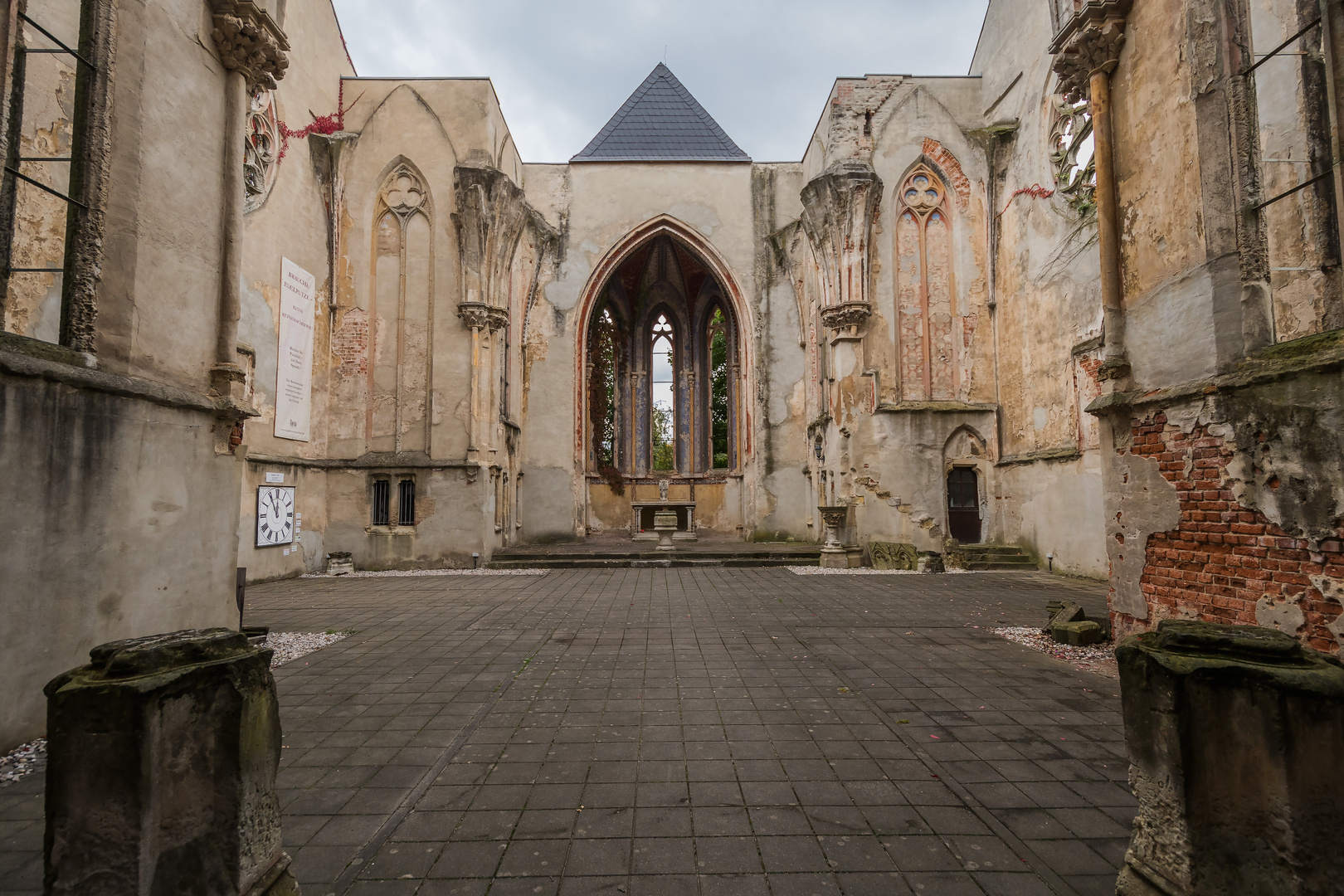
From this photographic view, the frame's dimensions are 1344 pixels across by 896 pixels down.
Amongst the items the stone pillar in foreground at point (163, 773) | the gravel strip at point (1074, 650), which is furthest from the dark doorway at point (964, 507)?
the stone pillar in foreground at point (163, 773)

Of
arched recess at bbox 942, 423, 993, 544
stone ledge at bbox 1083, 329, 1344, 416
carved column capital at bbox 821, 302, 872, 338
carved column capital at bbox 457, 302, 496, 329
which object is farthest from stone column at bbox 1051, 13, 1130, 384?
carved column capital at bbox 457, 302, 496, 329

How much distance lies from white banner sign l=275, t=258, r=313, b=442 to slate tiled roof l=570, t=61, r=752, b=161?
30.1 feet

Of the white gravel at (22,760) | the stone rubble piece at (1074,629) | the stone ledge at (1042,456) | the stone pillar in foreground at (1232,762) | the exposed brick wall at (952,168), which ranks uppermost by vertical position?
the exposed brick wall at (952,168)

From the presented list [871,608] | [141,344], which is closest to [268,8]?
[141,344]

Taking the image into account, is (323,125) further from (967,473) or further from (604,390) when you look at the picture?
(967,473)

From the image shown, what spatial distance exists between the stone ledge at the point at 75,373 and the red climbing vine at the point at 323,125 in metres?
9.40

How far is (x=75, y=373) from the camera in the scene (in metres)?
3.85

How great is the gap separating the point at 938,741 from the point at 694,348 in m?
20.5

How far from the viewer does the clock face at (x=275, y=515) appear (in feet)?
35.3

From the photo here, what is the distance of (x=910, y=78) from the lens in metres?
14.2

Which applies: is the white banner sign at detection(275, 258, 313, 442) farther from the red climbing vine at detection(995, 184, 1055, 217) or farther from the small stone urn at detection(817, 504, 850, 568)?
the red climbing vine at detection(995, 184, 1055, 217)

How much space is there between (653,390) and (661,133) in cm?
854

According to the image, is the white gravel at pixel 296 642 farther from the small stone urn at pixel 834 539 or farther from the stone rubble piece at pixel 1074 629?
the small stone urn at pixel 834 539

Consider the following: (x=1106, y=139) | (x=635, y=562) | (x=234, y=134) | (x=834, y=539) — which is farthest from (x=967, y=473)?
(x=234, y=134)
